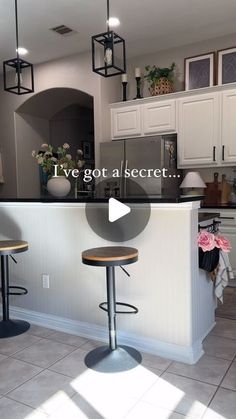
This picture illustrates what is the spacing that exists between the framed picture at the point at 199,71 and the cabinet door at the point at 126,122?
772mm

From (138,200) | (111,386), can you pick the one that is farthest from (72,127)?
(111,386)

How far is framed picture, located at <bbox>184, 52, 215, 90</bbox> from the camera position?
4.50 meters

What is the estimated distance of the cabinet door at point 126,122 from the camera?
15.8ft

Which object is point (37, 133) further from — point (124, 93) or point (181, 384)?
point (181, 384)

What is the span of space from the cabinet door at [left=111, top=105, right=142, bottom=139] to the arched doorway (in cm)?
52

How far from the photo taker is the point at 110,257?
2.14m

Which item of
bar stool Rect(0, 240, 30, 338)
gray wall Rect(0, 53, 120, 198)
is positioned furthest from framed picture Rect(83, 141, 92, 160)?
bar stool Rect(0, 240, 30, 338)

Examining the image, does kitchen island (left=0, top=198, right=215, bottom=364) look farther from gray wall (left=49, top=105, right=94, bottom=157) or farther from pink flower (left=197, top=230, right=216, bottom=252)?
gray wall (left=49, top=105, right=94, bottom=157)

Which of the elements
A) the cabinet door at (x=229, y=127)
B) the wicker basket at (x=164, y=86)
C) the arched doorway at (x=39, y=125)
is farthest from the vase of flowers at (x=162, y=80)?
the arched doorway at (x=39, y=125)

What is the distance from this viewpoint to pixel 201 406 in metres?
1.83

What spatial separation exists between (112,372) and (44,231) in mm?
1324

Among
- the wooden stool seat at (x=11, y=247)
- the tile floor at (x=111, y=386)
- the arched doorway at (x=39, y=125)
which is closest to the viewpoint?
the tile floor at (x=111, y=386)

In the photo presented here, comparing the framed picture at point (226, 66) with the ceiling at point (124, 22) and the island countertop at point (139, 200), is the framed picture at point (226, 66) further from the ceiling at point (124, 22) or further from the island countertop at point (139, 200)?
the island countertop at point (139, 200)

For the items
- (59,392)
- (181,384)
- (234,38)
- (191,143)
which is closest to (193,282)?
(181,384)
